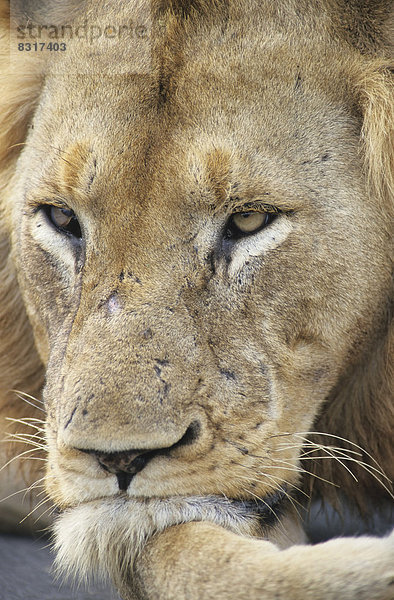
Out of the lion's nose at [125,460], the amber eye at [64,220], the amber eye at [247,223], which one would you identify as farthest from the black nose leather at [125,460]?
the amber eye at [64,220]

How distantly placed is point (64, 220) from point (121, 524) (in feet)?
3.21

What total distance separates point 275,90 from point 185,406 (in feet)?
3.13

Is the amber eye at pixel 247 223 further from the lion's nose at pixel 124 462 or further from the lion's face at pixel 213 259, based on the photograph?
the lion's nose at pixel 124 462

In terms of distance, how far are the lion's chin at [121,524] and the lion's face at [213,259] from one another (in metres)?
0.04

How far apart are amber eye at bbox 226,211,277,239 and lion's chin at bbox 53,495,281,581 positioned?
737 millimetres

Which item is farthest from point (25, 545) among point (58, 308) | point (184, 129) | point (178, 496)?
point (184, 129)

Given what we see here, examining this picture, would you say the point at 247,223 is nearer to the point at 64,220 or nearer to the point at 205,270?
the point at 205,270

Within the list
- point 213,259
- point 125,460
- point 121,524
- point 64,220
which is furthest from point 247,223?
point 121,524

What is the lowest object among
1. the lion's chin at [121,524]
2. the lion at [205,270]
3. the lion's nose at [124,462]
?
the lion's chin at [121,524]

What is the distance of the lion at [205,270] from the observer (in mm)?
2330

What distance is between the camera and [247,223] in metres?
2.60

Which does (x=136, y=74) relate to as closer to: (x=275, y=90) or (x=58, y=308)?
(x=275, y=90)

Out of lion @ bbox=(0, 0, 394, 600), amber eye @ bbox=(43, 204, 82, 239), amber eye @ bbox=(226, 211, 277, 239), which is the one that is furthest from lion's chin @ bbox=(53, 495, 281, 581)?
amber eye @ bbox=(43, 204, 82, 239)

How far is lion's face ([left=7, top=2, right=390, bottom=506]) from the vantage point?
241cm
